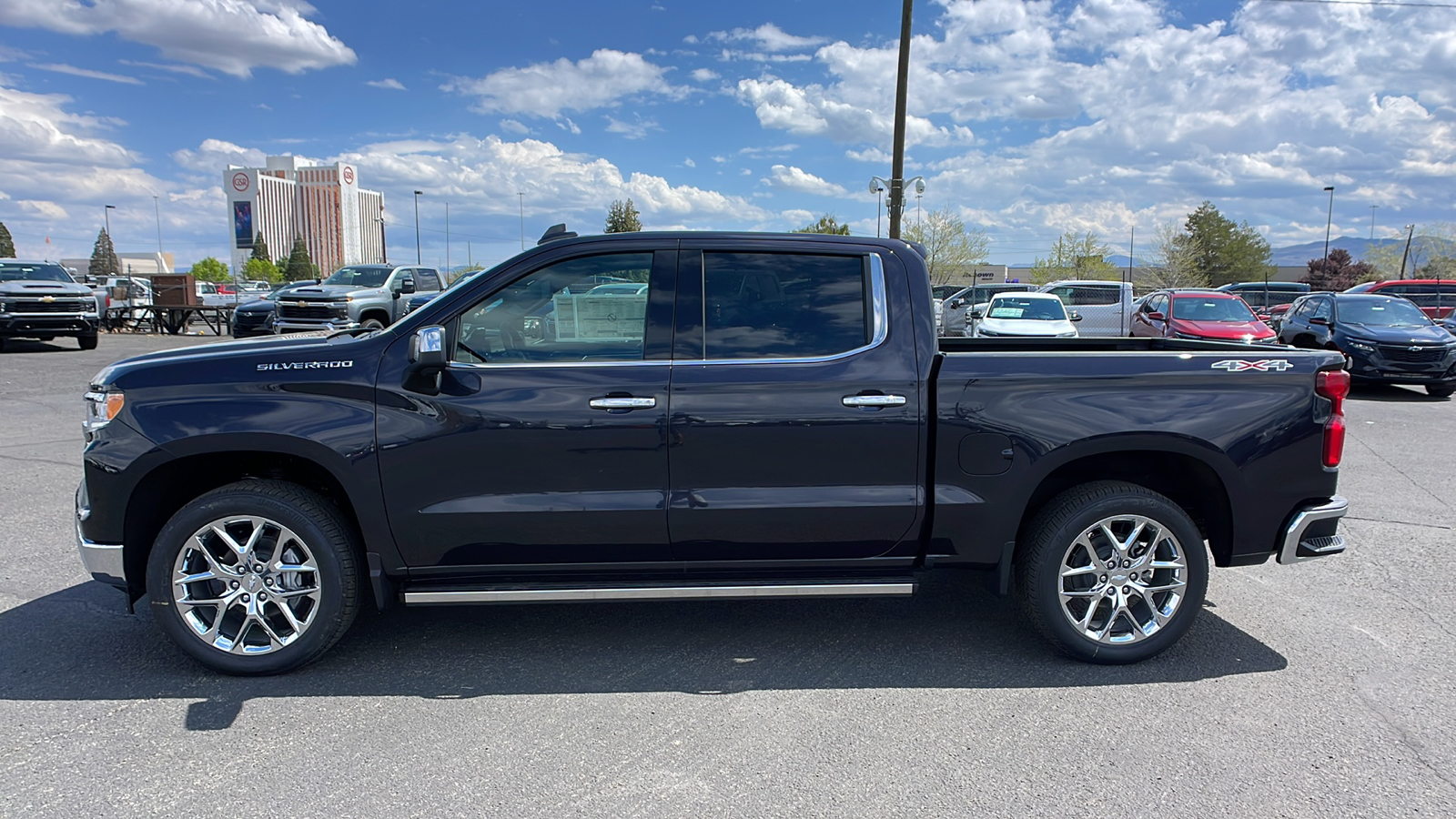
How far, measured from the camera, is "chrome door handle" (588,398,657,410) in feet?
12.3

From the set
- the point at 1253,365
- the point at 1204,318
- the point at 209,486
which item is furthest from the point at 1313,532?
the point at 1204,318

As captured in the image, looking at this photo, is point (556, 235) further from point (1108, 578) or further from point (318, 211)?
point (318, 211)

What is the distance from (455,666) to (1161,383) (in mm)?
3311

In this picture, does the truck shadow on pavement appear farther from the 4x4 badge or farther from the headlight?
the 4x4 badge

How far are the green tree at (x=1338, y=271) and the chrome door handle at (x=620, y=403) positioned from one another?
68.5 meters

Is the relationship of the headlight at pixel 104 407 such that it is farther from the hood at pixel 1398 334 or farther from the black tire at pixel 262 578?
the hood at pixel 1398 334

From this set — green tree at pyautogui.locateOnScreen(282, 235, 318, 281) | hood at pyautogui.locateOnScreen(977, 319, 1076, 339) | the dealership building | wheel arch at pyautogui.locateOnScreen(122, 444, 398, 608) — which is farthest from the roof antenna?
the dealership building

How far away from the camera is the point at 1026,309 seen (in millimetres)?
19500

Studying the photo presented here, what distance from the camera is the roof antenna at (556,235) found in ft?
13.3

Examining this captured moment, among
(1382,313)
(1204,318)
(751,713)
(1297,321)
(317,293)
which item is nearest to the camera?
(751,713)

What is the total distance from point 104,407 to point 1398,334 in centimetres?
1634

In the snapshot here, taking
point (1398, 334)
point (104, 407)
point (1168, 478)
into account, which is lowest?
point (1168, 478)

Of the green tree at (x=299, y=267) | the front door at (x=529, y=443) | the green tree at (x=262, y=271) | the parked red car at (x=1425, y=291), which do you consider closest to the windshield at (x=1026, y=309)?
the parked red car at (x=1425, y=291)

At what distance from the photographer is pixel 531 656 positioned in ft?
13.5
